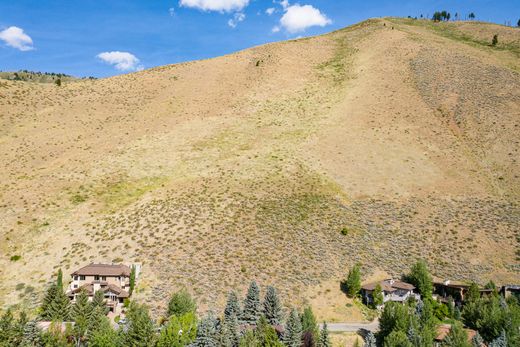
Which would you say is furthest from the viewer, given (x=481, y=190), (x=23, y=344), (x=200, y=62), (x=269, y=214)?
(x=200, y=62)

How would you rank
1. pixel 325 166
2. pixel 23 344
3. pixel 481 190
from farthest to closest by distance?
pixel 325 166
pixel 481 190
pixel 23 344

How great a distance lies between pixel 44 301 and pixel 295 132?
60.9 metres

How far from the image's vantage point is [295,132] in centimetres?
8781

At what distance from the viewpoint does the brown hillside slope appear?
50.9 metres

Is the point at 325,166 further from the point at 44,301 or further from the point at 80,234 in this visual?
the point at 44,301

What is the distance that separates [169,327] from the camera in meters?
34.5

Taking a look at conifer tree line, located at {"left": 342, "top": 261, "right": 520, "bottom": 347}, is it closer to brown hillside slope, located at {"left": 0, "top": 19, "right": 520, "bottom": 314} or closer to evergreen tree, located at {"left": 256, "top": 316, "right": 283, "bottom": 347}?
brown hillside slope, located at {"left": 0, "top": 19, "right": 520, "bottom": 314}

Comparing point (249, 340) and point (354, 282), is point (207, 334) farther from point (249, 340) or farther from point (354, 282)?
point (354, 282)

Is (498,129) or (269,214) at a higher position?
(498,129)

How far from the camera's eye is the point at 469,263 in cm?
5462

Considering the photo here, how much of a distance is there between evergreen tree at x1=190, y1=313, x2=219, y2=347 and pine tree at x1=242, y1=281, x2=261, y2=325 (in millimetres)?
5459

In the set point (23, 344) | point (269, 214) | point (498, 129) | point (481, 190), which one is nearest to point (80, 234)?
point (23, 344)

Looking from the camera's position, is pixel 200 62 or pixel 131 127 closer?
pixel 131 127

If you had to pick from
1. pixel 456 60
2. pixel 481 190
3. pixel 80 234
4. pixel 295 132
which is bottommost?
pixel 80 234
